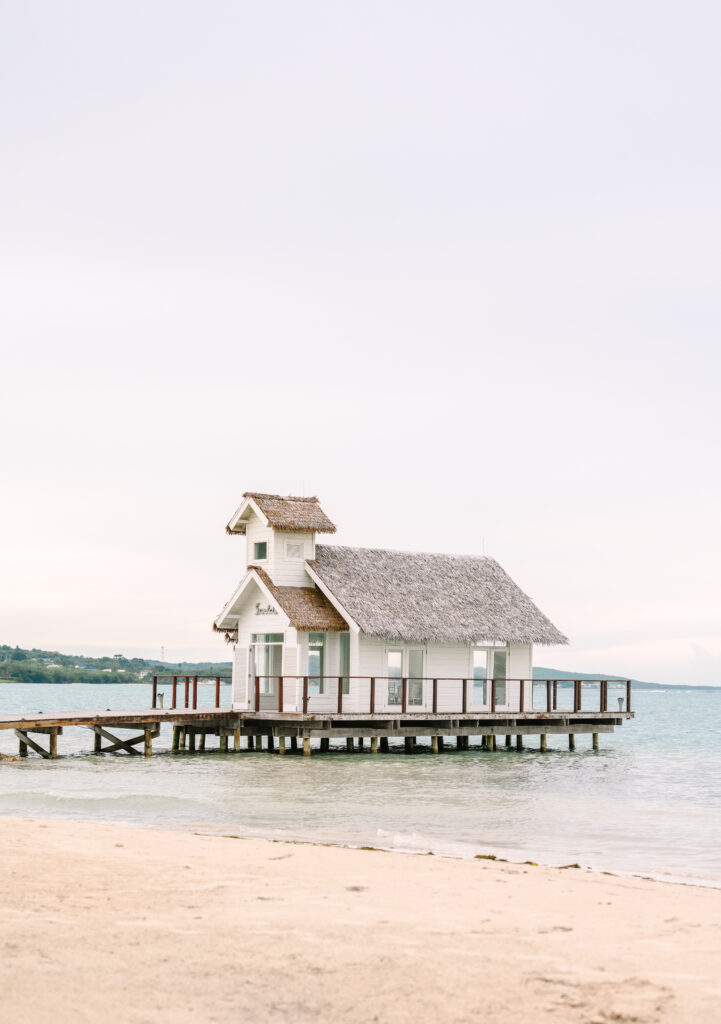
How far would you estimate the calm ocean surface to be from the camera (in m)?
17.8

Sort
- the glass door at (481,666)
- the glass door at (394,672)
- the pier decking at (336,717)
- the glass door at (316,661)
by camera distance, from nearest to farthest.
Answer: the pier decking at (336,717), the glass door at (316,661), the glass door at (394,672), the glass door at (481,666)

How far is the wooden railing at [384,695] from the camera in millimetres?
33219

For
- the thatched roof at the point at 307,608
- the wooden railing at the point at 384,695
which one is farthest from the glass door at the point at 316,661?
the thatched roof at the point at 307,608

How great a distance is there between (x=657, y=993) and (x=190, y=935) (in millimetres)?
3276

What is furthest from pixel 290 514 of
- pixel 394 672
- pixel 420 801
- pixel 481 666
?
pixel 420 801

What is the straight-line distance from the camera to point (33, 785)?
2512 centimetres

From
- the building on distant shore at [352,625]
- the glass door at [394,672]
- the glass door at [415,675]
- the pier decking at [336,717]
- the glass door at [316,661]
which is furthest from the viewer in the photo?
the glass door at [415,675]

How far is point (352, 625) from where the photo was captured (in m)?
33.4

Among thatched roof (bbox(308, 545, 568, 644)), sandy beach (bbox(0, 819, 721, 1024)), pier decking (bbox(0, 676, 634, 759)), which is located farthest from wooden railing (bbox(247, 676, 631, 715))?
sandy beach (bbox(0, 819, 721, 1024))

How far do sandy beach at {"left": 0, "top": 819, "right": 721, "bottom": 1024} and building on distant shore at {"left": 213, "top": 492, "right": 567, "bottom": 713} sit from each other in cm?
2111

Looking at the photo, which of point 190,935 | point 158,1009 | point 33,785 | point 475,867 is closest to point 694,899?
point 475,867

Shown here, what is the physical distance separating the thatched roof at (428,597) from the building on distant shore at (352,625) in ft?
0.14

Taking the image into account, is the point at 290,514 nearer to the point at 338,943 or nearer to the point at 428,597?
the point at 428,597

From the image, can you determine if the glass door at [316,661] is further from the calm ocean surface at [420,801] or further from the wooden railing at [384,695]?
the calm ocean surface at [420,801]
